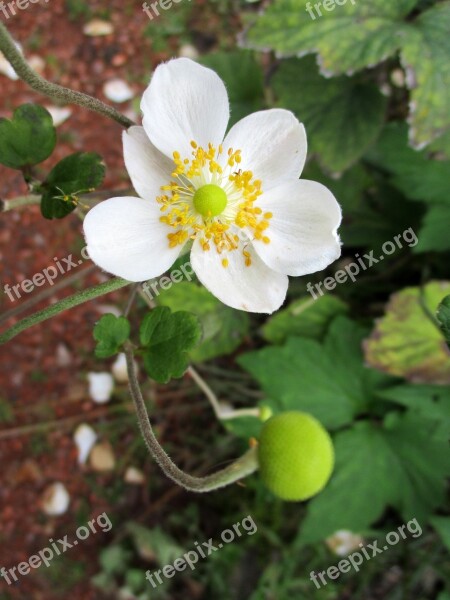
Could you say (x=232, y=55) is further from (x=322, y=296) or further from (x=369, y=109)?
(x=322, y=296)

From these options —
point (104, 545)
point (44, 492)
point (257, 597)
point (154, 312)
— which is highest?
point (154, 312)

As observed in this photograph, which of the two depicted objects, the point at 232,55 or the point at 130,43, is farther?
the point at 130,43

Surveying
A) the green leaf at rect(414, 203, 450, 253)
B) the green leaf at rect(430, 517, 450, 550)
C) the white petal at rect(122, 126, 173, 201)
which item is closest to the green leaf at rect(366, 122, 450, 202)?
the green leaf at rect(414, 203, 450, 253)

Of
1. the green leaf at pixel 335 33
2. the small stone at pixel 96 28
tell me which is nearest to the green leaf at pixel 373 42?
the green leaf at pixel 335 33

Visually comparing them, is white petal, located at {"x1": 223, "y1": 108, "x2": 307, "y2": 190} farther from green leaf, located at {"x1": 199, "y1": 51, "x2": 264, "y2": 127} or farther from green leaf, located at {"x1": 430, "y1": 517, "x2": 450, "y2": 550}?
green leaf, located at {"x1": 430, "y1": 517, "x2": 450, "y2": 550}

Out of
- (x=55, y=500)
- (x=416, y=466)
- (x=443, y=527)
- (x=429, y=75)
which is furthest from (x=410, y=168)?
(x=55, y=500)

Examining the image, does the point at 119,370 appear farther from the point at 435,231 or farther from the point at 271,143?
the point at 271,143

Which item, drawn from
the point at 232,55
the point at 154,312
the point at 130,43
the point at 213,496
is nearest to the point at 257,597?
the point at 213,496
